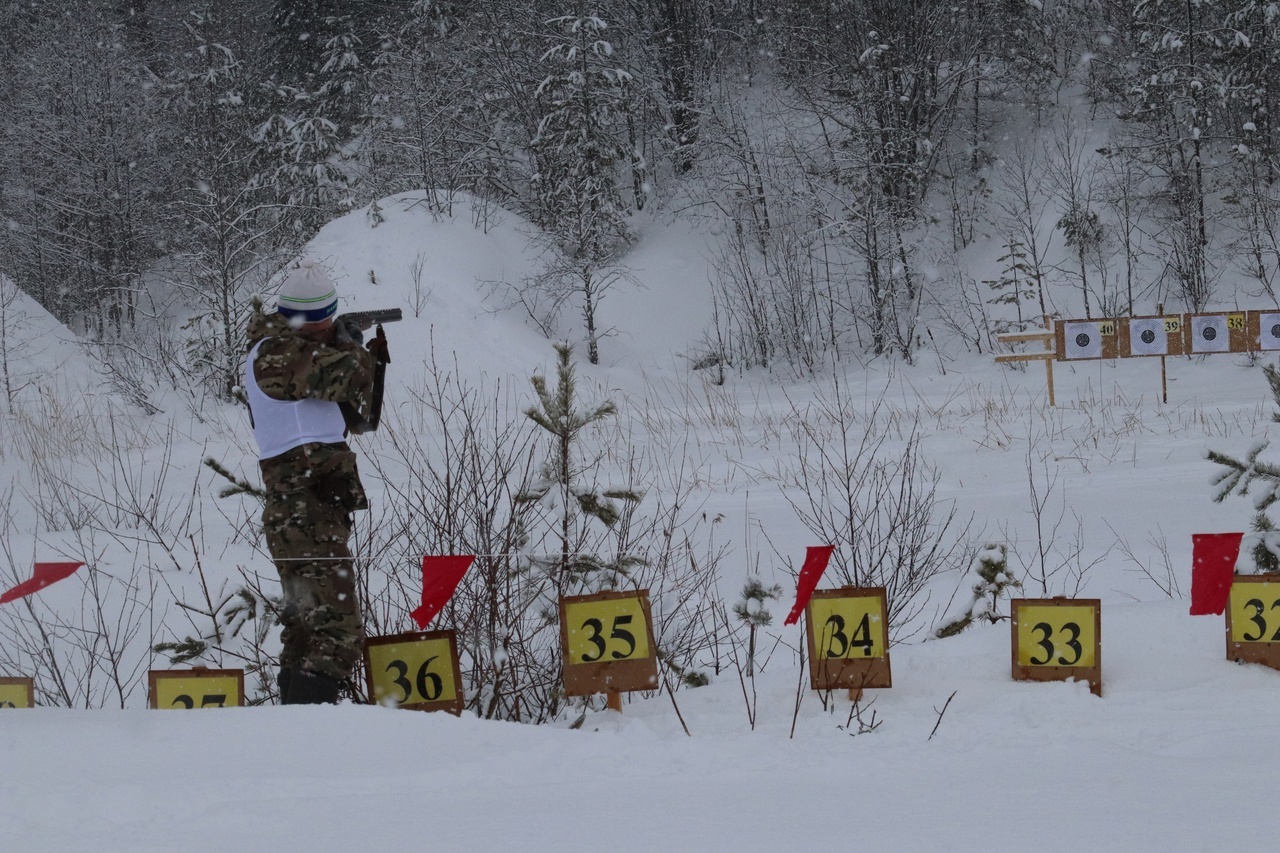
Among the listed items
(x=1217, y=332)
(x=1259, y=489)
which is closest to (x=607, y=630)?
(x=1259, y=489)

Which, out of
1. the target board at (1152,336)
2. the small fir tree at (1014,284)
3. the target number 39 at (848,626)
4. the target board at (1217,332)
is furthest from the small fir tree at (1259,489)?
the small fir tree at (1014,284)

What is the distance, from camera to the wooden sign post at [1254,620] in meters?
3.55

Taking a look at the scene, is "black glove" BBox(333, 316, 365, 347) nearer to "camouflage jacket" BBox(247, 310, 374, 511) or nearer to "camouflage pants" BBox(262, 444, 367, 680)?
"camouflage jacket" BBox(247, 310, 374, 511)

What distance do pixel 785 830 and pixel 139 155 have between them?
2698 cm

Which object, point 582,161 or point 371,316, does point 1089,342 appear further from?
point 371,316

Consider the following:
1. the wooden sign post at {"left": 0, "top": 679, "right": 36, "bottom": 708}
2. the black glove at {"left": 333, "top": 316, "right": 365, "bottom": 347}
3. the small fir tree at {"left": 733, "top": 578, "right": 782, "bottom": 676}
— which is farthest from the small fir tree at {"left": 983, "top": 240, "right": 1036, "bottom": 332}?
the wooden sign post at {"left": 0, "top": 679, "right": 36, "bottom": 708}

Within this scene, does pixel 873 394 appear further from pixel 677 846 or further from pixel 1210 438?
pixel 677 846

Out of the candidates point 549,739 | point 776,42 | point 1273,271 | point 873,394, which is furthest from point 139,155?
point 549,739

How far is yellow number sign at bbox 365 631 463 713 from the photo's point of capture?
135 inches

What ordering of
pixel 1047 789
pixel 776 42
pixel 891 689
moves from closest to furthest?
pixel 1047 789 < pixel 891 689 < pixel 776 42

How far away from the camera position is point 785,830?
2115 mm

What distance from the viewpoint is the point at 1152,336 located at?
13.7m

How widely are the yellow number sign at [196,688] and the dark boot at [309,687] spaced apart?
270mm

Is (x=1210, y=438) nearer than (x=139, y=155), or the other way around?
(x=1210, y=438)
